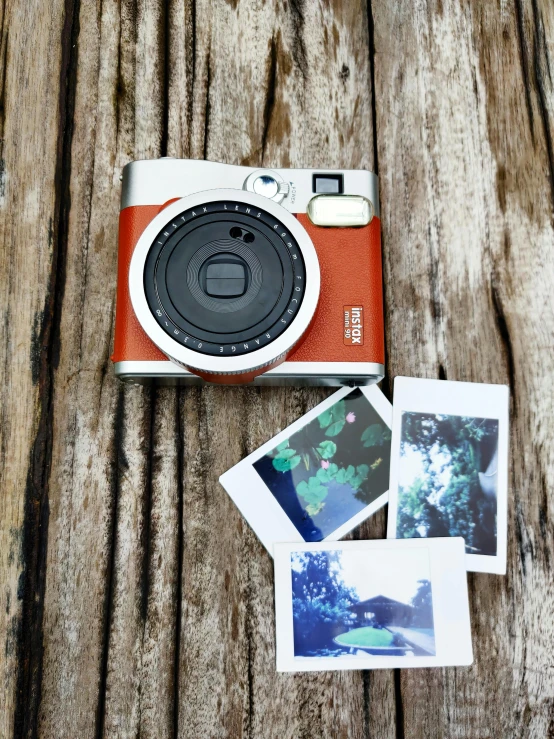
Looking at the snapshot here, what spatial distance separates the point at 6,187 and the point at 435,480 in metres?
0.64

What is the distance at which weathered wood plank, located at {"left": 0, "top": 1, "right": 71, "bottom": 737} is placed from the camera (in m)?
0.69

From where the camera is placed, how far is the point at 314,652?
694mm

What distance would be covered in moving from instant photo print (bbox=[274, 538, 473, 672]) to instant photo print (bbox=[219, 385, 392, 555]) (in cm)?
3

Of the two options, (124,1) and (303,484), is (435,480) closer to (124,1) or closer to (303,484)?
(303,484)

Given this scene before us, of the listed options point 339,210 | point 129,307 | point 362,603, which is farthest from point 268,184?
point 362,603

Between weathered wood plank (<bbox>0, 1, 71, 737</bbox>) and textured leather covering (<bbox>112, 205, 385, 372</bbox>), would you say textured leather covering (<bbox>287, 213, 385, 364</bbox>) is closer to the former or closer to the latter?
textured leather covering (<bbox>112, 205, 385, 372</bbox>)

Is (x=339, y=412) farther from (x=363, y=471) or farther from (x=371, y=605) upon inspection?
(x=371, y=605)

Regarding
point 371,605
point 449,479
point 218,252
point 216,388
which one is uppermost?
point 218,252

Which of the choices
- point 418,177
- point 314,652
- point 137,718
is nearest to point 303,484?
point 314,652

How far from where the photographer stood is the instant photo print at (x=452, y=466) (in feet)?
→ 2.38

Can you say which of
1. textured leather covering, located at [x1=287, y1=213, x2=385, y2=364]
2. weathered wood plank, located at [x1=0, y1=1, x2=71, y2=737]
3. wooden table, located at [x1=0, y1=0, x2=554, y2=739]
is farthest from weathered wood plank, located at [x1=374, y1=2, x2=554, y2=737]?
weathered wood plank, located at [x1=0, y1=1, x2=71, y2=737]

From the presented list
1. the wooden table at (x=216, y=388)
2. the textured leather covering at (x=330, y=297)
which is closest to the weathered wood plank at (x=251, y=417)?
the wooden table at (x=216, y=388)

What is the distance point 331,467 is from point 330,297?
0.21 meters

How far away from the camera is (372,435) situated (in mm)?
740
